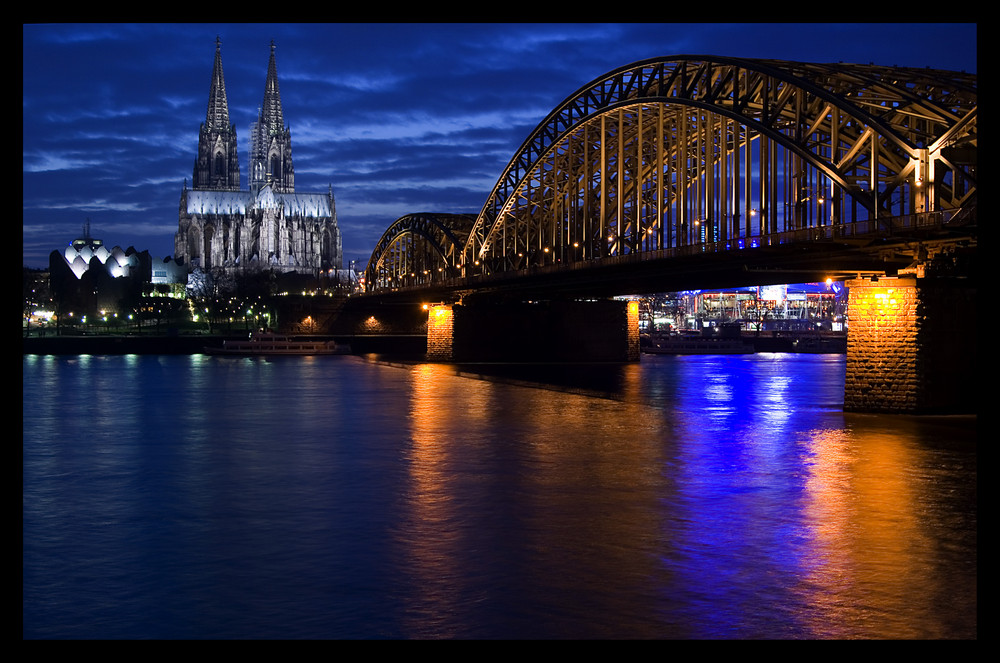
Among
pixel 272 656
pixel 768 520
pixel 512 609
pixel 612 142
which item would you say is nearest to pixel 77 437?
pixel 768 520

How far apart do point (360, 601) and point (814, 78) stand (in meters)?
45.4

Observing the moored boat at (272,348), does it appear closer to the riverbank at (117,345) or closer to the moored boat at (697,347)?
the riverbank at (117,345)

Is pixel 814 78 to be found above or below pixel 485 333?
above

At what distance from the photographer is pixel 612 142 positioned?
90188 millimetres

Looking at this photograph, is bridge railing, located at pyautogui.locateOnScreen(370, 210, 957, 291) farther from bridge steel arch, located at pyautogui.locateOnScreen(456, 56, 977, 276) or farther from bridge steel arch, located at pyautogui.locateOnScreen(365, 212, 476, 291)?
bridge steel arch, located at pyautogui.locateOnScreen(365, 212, 476, 291)

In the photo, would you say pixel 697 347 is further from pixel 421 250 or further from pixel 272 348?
pixel 272 348

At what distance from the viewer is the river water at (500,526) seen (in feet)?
48.6

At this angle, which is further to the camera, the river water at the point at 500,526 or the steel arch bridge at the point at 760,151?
the steel arch bridge at the point at 760,151

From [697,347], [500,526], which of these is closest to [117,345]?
[697,347]

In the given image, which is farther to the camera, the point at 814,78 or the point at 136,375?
the point at 136,375

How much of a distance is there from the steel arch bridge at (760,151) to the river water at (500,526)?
969cm

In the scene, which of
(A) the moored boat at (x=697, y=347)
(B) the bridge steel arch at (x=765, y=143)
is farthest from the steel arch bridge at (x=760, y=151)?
(A) the moored boat at (x=697, y=347)
